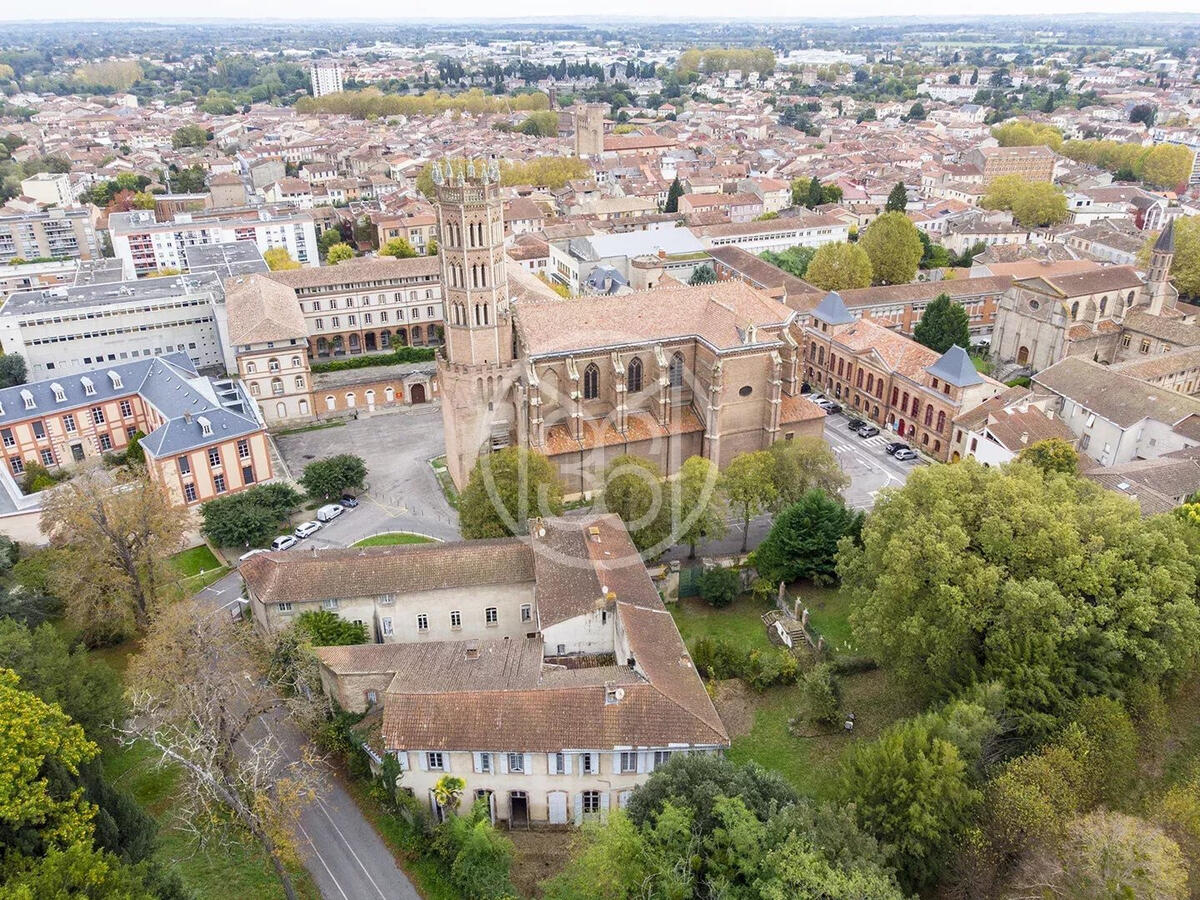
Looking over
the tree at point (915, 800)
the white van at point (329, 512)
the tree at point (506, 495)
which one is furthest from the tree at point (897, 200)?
the tree at point (915, 800)

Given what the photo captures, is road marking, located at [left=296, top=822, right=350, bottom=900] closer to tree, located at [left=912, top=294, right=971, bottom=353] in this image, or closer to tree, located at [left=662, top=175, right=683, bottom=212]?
tree, located at [left=912, top=294, right=971, bottom=353]

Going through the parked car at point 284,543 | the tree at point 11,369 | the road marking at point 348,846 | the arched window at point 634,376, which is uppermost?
the arched window at point 634,376

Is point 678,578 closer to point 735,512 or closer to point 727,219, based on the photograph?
point 735,512

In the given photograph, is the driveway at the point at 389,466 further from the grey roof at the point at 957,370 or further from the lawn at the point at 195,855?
the grey roof at the point at 957,370

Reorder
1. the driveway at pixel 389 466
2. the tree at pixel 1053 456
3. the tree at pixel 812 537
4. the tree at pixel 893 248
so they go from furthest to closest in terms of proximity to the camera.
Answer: the tree at pixel 893 248
the driveway at pixel 389 466
the tree at pixel 1053 456
the tree at pixel 812 537

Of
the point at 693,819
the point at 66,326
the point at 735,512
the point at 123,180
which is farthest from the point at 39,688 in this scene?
the point at 123,180

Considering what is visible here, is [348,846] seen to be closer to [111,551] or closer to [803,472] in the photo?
[111,551]
